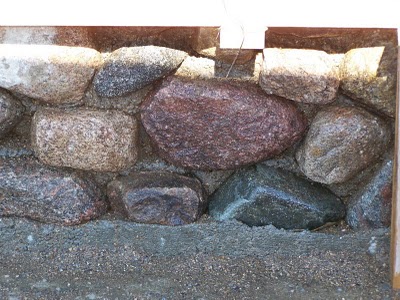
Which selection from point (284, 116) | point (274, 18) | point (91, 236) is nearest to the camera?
point (274, 18)

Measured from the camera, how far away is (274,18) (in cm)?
188

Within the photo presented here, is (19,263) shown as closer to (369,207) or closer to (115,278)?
(115,278)

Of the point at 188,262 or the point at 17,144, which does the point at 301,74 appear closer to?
the point at 188,262

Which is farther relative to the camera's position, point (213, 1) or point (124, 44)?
point (124, 44)

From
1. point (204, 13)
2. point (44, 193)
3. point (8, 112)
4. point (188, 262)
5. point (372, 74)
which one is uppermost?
point (204, 13)

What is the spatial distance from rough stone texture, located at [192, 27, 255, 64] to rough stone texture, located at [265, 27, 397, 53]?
0.08 metres

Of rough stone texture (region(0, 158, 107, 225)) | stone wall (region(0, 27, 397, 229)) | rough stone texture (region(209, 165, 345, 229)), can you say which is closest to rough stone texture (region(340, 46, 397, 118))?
stone wall (region(0, 27, 397, 229))

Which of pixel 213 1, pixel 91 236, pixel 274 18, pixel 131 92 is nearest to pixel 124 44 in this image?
pixel 131 92

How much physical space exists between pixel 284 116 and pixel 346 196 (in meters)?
0.35

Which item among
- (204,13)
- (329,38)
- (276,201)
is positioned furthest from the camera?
(276,201)

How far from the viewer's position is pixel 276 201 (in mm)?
2098

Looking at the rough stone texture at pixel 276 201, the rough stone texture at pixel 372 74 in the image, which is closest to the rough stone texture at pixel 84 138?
the rough stone texture at pixel 276 201

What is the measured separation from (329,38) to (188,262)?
2.55 ft

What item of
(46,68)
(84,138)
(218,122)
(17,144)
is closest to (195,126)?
(218,122)
